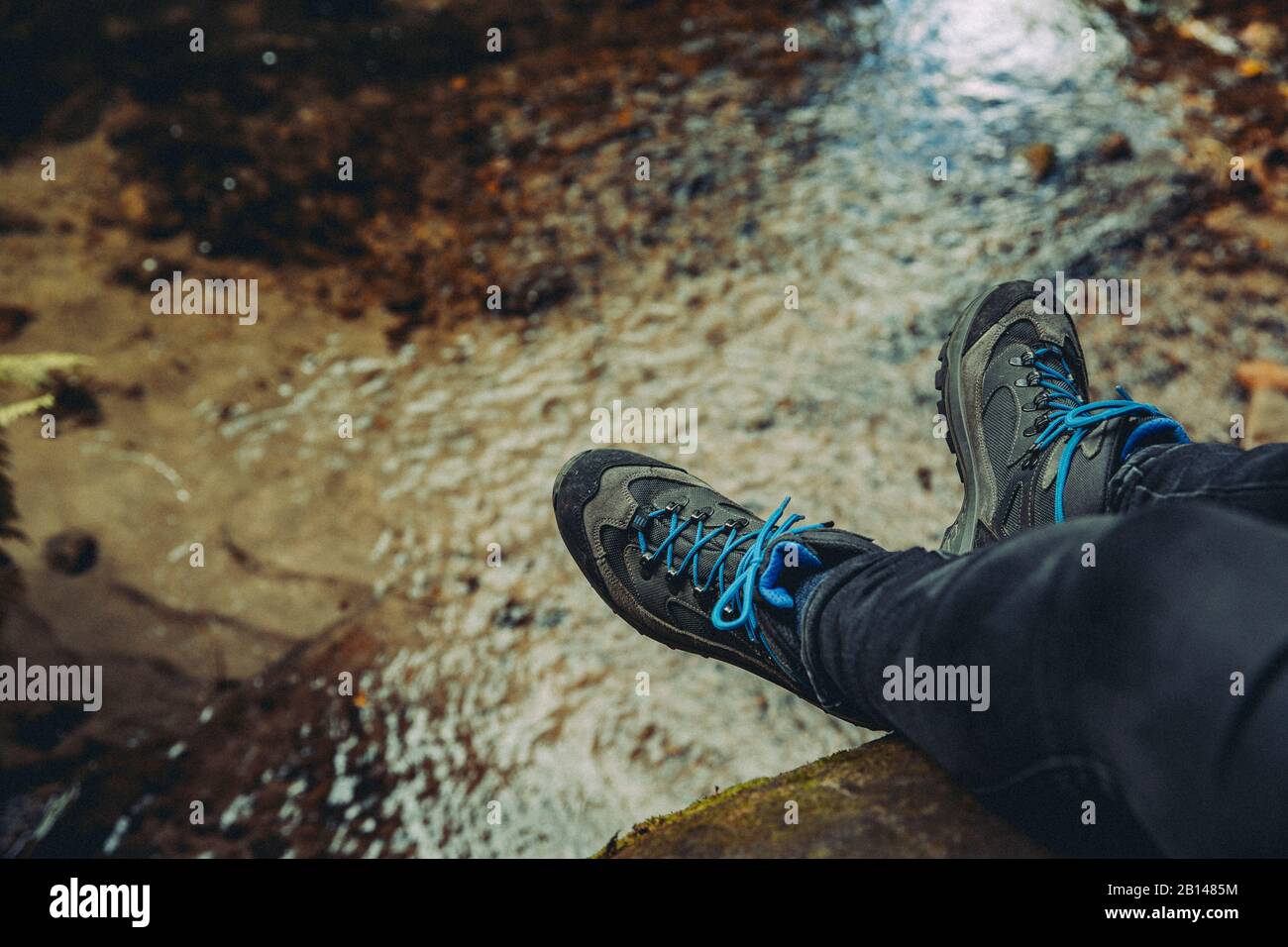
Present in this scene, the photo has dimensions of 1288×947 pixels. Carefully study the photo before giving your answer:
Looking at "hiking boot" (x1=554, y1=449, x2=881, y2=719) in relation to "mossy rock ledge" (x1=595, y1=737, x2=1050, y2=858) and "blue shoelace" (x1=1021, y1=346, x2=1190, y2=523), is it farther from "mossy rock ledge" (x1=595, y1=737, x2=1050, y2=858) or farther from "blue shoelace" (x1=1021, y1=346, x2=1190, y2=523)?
"blue shoelace" (x1=1021, y1=346, x2=1190, y2=523)

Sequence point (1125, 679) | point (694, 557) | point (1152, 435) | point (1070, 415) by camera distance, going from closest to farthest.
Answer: point (1125, 679) < point (1152, 435) < point (1070, 415) < point (694, 557)

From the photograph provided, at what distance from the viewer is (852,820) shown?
1.35m

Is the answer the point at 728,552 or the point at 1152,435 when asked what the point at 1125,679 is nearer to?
the point at 1152,435

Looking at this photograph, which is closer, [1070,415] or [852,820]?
[852,820]

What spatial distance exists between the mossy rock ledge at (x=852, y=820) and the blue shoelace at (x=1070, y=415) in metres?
0.52

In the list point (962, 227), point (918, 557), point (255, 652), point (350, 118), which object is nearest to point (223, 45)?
point (350, 118)

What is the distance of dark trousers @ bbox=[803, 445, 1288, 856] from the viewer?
0.85m

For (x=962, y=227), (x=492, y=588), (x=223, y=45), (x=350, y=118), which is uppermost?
(x=223, y=45)

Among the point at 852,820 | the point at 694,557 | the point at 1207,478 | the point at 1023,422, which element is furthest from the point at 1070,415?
the point at 852,820

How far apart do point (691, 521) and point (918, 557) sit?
651mm

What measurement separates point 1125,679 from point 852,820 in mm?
592

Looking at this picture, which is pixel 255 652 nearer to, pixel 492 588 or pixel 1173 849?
pixel 492 588

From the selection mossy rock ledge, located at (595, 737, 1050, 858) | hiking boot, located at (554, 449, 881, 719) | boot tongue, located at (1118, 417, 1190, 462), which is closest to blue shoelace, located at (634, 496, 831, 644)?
hiking boot, located at (554, 449, 881, 719)
